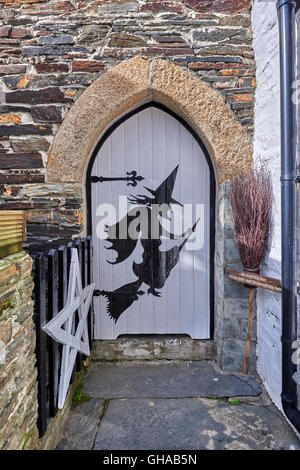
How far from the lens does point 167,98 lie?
2738 millimetres

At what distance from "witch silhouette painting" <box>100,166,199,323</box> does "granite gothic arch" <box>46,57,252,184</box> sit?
0.53m

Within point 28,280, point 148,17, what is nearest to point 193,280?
point 28,280

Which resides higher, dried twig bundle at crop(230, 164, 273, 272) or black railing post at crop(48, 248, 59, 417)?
dried twig bundle at crop(230, 164, 273, 272)

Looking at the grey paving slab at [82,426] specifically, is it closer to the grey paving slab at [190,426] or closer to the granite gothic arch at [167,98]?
the grey paving slab at [190,426]

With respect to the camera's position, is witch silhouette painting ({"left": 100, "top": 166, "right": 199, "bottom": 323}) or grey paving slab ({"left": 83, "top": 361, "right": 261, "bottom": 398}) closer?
grey paving slab ({"left": 83, "top": 361, "right": 261, "bottom": 398})

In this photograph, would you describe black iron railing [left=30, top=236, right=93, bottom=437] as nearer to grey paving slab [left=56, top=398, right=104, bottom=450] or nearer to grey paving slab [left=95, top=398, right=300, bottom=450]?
grey paving slab [left=56, top=398, right=104, bottom=450]

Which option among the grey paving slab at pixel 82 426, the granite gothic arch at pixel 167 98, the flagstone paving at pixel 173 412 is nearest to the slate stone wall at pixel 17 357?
the grey paving slab at pixel 82 426

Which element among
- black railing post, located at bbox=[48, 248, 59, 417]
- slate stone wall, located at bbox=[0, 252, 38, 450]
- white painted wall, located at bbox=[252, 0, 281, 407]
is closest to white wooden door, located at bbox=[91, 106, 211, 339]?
white painted wall, located at bbox=[252, 0, 281, 407]

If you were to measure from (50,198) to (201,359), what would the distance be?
210cm

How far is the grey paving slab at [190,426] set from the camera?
1961mm

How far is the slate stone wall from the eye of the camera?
139 centimetres

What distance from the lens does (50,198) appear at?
2779 mm
